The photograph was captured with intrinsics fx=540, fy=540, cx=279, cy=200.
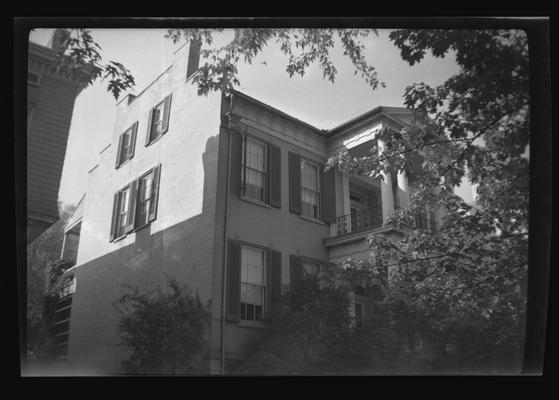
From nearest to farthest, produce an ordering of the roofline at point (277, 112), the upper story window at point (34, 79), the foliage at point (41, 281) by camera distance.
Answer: the foliage at point (41, 281) < the upper story window at point (34, 79) < the roofline at point (277, 112)

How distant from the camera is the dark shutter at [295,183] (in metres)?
4.59

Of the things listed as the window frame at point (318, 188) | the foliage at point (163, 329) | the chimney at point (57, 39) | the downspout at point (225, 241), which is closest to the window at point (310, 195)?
the window frame at point (318, 188)

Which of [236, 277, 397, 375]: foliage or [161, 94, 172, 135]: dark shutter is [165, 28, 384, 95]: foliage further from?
[236, 277, 397, 375]: foliage

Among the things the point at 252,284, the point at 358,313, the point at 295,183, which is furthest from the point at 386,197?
the point at 252,284

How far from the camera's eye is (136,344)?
4031mm

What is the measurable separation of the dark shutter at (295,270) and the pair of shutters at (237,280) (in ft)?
0.33

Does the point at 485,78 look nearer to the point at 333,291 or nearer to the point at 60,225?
the point at 333,291

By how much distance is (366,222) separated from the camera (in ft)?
15.2

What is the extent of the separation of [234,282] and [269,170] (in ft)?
3.44

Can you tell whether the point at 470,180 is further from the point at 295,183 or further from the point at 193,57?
the point at 193,57

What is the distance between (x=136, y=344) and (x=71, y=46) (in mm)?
2271

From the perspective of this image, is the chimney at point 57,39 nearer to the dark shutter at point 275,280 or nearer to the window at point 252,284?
the window at point 252,284

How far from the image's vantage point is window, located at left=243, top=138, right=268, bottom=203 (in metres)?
4.59

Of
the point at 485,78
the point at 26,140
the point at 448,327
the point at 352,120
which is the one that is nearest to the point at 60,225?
the point at 26,140
